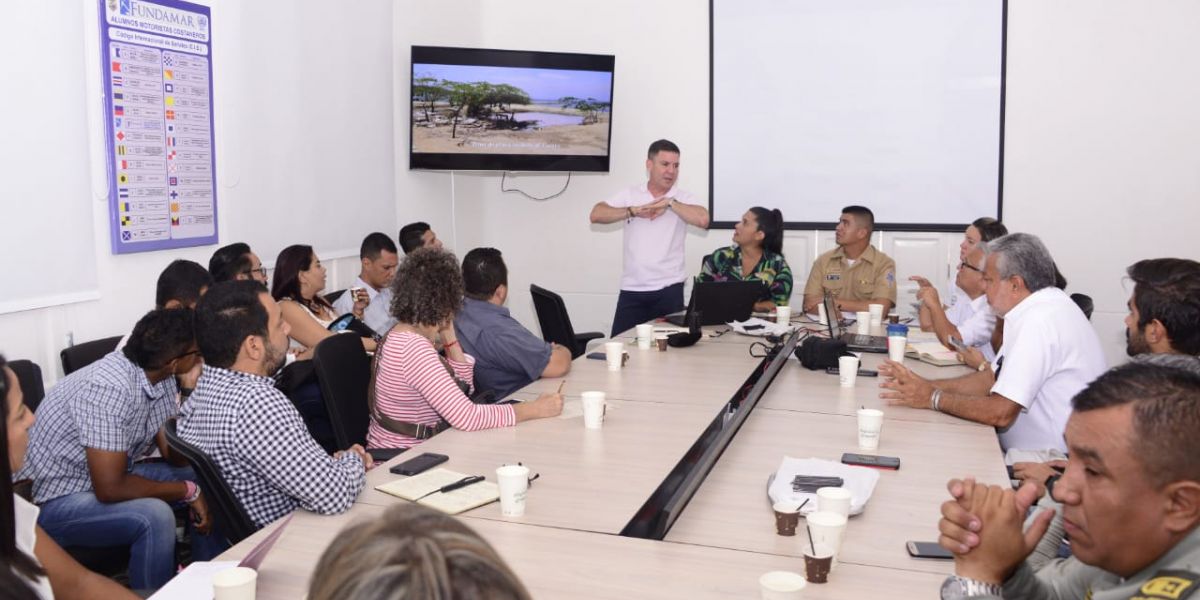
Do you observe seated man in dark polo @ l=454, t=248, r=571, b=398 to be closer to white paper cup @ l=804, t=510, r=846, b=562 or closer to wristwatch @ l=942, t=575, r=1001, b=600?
white paper cup @ l=804, t=510, r=846, b=562

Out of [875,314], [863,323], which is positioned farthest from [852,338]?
[875,314]

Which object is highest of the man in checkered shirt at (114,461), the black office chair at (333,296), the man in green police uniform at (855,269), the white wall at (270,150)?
the white wall at (270,150)

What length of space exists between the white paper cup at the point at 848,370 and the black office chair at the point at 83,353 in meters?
2.75

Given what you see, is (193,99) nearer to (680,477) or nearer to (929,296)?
(680,477)

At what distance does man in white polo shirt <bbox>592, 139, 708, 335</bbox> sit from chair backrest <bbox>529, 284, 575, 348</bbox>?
3.42 feet

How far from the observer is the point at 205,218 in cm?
461

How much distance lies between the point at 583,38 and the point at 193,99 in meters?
3.36

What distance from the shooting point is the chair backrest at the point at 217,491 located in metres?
2.13

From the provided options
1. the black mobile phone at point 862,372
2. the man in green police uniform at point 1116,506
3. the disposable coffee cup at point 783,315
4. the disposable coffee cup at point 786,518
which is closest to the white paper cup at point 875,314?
the disposable coffee cup at point 783,315

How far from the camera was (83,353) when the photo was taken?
364 centimetres

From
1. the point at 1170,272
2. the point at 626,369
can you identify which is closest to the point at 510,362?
the point at 626,369

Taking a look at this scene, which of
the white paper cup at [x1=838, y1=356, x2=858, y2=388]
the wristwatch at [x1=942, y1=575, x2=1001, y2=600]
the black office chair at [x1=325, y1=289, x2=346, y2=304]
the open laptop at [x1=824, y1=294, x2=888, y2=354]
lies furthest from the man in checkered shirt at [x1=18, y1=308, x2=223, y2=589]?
the open laptop at [x1=824, y1=294, x2=888, y2=354]

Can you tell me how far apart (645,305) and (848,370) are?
8.43ft

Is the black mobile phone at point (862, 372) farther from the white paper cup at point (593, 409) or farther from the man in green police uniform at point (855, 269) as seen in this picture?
the man in green police uniform at point (855, 269)
